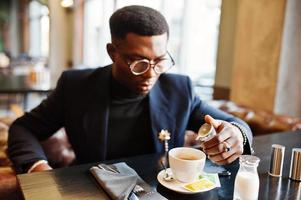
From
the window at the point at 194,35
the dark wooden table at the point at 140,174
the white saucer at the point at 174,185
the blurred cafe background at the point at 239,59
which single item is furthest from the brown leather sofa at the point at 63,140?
the window at the point at 194,35

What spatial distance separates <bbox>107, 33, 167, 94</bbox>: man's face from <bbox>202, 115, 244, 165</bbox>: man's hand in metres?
0.32

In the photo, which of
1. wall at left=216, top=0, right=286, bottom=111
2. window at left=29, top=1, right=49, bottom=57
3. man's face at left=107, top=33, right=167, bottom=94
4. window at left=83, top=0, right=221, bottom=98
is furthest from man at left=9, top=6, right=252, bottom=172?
window at left=29, top=1, right=49, bottom=57

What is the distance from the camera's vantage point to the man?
1155 millimetres

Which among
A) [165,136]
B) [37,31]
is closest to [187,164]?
[165,136]

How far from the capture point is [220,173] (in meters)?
0.99

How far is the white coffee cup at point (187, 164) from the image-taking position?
0.86m

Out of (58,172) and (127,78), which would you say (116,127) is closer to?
(127,78)

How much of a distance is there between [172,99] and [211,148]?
466 mm

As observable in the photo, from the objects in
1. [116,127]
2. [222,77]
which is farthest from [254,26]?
[116,127]

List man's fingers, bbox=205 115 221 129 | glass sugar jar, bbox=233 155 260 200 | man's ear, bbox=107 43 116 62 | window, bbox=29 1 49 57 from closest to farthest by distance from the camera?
glass sugar jar, bbox=233 155 260 200, man's fingers, bbox=205 115 221 129, man's ear, bbox=107 43 116 62, window, bbox=29 1 49 57

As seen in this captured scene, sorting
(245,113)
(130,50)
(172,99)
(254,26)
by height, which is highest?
(254,26)

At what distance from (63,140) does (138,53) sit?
0.89 metres

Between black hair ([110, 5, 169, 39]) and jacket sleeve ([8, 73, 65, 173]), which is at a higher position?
black hair ([110, 5, 169, 39])

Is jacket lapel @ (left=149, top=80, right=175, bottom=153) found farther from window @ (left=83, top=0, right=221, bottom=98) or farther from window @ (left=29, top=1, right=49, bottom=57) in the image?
window @ (left=29, top=1, right=49, bottom=57)
